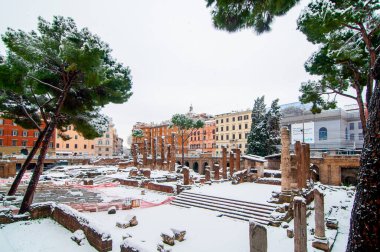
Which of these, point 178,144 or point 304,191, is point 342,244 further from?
point 178,144

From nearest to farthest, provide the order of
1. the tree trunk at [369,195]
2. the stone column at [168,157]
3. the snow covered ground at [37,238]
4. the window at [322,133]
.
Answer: the tree trunk at [369,195] → the snow covered ground at [37,238] → the stone column at [168,157] → the window at [322,133]

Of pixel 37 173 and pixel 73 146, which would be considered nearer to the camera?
pixel 37 173

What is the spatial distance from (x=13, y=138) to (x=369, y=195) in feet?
212

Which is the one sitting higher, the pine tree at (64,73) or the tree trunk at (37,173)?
the pine tree at (64,73)

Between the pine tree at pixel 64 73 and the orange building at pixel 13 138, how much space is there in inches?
1812

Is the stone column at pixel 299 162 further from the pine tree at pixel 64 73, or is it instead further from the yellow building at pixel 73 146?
the yellow building at pixel 73 146

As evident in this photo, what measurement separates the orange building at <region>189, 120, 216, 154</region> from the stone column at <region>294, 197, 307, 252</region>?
55.8m

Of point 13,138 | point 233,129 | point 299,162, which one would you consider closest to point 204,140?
point 233,129

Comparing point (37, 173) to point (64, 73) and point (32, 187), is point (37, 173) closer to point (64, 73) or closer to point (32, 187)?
point (32, 187)

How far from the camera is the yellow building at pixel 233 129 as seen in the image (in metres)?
56.0

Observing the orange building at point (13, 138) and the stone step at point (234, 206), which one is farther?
the orange building at point (13, 138)

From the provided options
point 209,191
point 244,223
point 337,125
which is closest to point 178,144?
point 337,125

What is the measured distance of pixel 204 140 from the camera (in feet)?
219

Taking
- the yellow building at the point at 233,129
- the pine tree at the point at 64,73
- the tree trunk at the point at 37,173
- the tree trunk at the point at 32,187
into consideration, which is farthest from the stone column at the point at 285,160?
the yellow building at the point at 233,129
